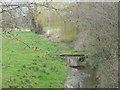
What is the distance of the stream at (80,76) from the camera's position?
10.1 m

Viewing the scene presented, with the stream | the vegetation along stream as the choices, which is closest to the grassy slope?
the vegetation along stream

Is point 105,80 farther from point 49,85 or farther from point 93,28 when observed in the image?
point 93,28

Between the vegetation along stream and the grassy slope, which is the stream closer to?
the vegetation along stream

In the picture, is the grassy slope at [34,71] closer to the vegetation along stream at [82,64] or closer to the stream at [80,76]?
the vegetation along stream at [82,64]

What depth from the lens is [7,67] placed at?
1258 cm

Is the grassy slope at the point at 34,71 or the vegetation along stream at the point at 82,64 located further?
the grassy slope at the point at 34,71

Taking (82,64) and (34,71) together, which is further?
(82,64)

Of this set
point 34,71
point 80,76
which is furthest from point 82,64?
point 34,71

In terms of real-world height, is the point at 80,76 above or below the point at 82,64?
below

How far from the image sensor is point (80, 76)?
11586mm

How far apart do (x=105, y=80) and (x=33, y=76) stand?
15.5 feet

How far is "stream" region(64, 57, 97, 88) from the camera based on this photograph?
1014cm

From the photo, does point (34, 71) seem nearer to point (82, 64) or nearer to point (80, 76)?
point (80, 76)

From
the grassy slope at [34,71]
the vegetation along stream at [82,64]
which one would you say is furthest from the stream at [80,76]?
the grassy slope at [34,71]
